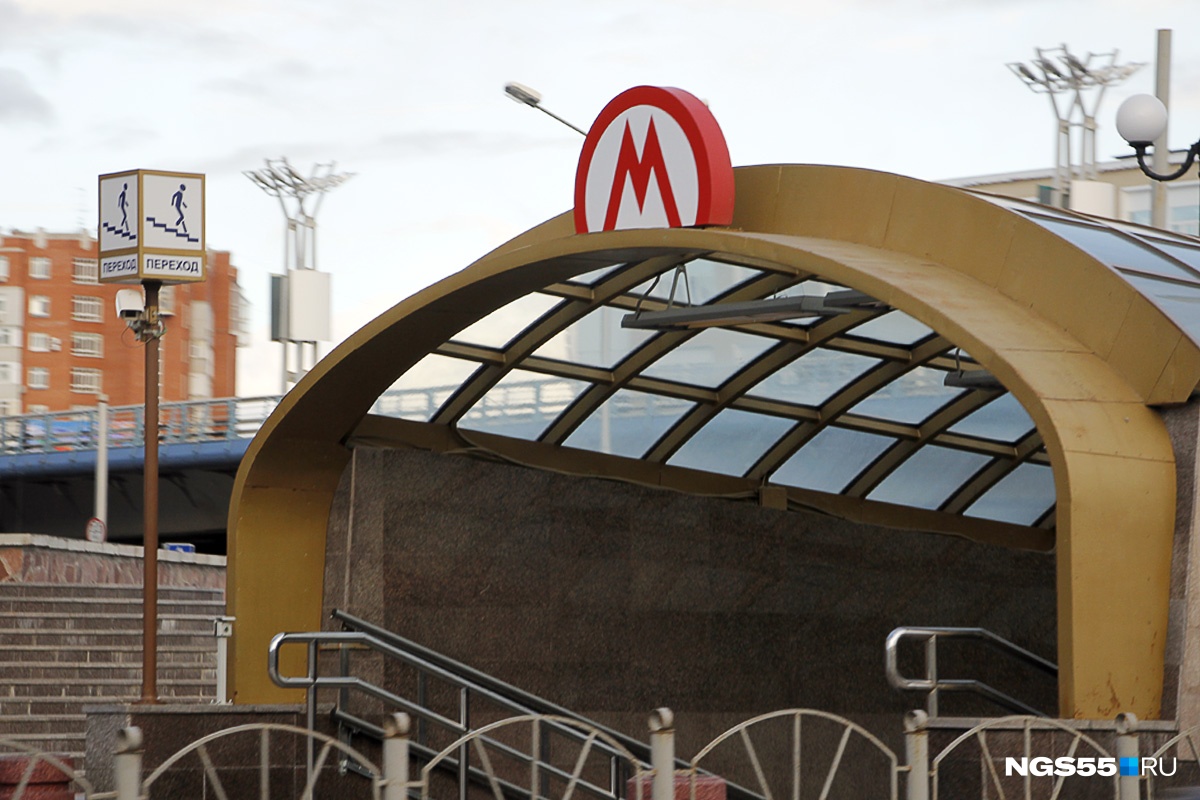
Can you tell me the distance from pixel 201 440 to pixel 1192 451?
3776 cm

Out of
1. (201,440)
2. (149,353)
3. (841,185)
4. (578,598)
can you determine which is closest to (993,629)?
(578,598)

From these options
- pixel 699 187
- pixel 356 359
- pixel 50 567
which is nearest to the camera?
pixel 699 187

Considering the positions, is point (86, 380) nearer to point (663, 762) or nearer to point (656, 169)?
point (656, 169)

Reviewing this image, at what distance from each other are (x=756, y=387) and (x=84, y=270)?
100m

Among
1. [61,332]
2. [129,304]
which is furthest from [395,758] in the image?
[61,332]

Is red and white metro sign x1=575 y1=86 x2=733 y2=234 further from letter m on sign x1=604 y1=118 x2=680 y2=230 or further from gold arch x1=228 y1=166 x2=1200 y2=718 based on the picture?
gold arch x1=228 y1=166 x2=1200 y2=718

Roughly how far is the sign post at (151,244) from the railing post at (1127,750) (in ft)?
27.5

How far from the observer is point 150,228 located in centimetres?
1484

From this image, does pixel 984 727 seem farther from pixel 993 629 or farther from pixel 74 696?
pixel 74 696

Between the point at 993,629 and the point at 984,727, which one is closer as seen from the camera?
the point at 984,727

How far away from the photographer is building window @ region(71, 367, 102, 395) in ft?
350

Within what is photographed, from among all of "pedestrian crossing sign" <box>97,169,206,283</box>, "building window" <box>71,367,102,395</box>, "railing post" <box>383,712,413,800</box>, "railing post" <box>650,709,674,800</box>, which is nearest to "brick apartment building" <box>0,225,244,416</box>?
"building window" <box>71,367,102,395</box>

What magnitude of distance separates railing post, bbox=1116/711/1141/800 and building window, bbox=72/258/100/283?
105160mm

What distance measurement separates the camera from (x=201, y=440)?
45594mm
